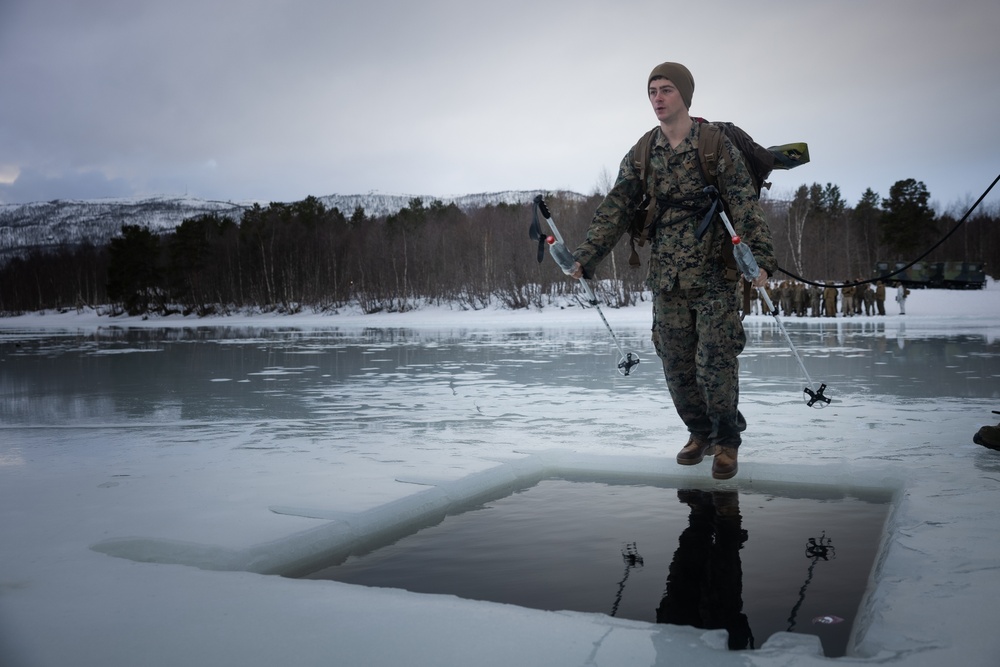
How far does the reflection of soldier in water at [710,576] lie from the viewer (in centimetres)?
218

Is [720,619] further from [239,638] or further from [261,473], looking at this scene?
[261,473]

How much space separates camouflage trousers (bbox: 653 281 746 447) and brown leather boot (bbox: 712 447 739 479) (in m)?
0.05

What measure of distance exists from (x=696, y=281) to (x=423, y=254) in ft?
180

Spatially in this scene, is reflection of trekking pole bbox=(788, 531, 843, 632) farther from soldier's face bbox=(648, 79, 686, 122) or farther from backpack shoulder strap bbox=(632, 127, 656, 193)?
soldier's face bbox=(648, 79, 686, 122)

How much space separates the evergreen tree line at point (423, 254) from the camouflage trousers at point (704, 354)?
36440 millimetres

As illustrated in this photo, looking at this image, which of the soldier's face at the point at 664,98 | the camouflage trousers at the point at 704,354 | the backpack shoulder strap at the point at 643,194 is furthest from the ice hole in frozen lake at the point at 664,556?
the soldier's face at the point at 664,98

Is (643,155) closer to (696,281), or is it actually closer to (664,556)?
(696,281)

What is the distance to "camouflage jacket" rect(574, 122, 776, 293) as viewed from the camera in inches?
155

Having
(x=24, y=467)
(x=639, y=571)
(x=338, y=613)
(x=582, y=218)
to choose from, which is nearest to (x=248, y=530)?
(x=338, y=613)

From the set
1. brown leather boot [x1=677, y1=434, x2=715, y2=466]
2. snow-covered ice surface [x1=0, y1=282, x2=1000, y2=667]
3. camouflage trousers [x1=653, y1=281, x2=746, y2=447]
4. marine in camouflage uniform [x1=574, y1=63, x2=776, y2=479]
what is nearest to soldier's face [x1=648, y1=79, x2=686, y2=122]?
marine in camouflage uniform [x1=574, y1=63, x2=776, y2=479]

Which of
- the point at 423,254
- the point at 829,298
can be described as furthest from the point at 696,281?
the point at 423,254

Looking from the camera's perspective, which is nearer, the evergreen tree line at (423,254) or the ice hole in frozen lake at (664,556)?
the ice hole in frozen lake at (664,556)

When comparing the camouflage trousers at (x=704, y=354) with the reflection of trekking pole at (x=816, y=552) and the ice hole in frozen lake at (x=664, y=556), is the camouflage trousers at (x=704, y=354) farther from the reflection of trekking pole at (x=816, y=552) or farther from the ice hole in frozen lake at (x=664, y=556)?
the reflection of trekking pole at (x=816, y=552)

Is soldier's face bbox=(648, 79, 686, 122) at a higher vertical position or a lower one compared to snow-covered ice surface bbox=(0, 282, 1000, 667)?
higher
